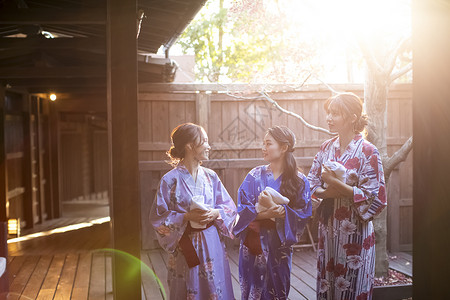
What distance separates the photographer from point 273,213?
341 centimetres

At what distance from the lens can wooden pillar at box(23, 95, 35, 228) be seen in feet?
29.5

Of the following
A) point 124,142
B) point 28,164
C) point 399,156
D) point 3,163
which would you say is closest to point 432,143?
point 124,142

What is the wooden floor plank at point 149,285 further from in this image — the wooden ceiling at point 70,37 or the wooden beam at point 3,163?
the wooden beam at point 3,163

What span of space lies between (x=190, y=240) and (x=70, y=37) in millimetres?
3822

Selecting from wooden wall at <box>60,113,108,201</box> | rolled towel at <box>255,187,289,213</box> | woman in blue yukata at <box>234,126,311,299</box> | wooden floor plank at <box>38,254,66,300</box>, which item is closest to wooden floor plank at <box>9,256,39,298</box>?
wooden floor plank at <box>38,254,66,300</box>

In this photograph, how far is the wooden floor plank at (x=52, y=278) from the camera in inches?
201

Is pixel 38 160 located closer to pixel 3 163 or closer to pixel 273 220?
pixel 3 163

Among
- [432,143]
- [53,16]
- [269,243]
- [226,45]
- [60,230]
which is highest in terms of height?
[226,45]

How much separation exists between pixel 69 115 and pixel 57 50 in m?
6.85

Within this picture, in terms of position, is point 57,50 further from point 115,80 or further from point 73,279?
point 115,80

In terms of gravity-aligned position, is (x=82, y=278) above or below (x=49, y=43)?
below

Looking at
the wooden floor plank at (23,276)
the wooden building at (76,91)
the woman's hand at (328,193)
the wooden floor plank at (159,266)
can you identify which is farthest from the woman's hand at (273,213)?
the wooden floor plank at (23,276)

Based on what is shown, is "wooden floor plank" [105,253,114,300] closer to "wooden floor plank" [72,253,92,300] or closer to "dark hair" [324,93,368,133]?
"wooden floor plank" [72,253,92,300]

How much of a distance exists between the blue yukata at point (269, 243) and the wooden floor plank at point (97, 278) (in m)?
2.07
